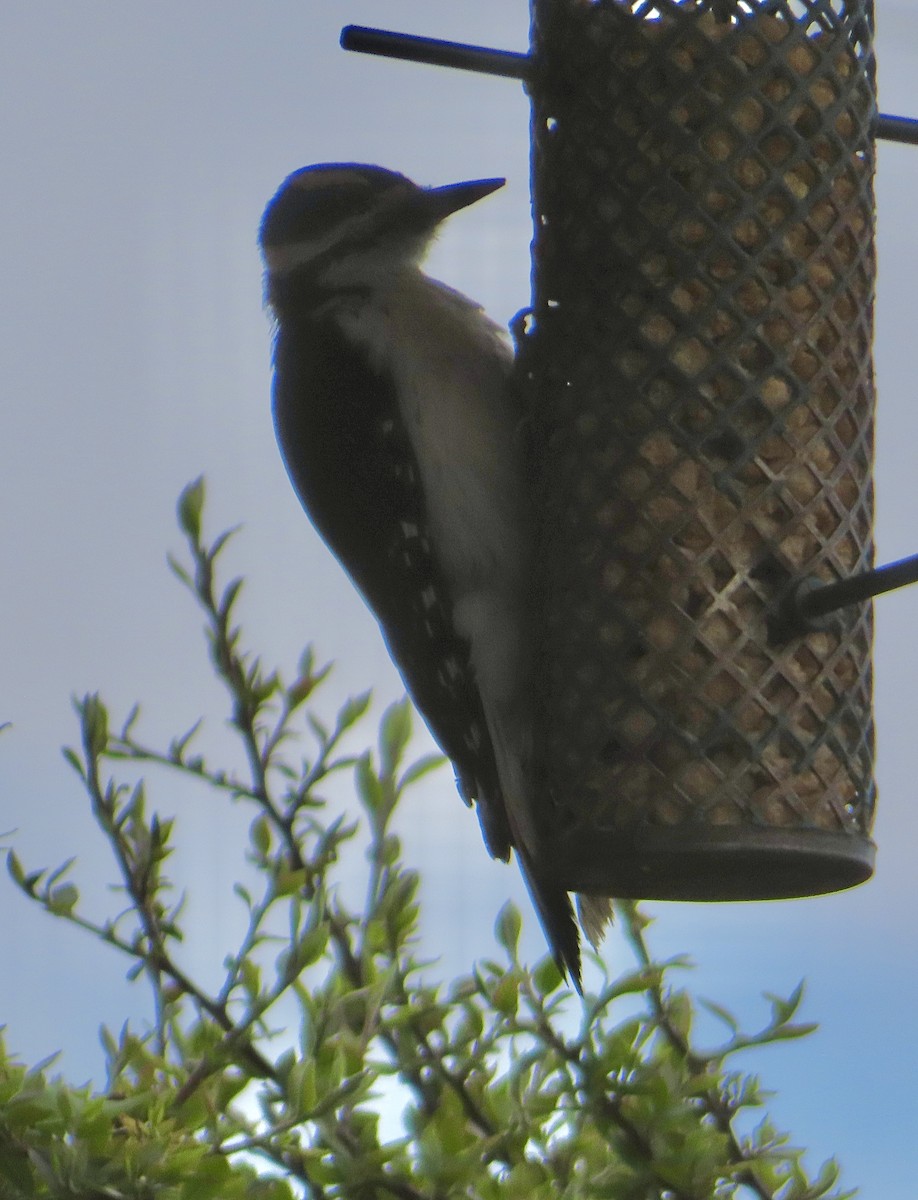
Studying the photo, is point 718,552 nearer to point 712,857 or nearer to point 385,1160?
point 712,857

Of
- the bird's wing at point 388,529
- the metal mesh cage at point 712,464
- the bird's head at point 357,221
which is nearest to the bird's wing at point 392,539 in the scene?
the bird's wing at point 388,529

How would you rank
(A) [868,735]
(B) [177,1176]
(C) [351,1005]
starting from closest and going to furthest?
1. (B) [177,1176]
2. (C) [351,1005]
3. (A) [868,735]

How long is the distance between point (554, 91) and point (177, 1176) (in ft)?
4.79

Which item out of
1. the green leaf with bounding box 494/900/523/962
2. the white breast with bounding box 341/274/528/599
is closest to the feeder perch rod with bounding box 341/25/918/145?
the white breast with bounding box 341/274/528/599

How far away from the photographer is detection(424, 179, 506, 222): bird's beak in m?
2.68

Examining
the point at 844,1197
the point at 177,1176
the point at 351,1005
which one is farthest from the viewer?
the point at 844,1197

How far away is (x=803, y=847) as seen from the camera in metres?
1.95

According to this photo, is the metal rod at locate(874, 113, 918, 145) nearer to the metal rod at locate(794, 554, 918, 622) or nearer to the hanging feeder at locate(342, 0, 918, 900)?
the hanging feeder at locate(342, 0, 918, 900)

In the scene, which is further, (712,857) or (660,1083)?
(712,857)

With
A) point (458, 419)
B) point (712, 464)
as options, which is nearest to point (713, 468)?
point (712, 464)

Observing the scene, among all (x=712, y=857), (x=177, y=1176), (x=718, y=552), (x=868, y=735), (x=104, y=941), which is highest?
(x=718, y=552)

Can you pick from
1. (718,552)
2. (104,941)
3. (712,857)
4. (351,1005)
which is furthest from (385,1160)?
(718,552)

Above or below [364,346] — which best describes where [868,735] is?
below

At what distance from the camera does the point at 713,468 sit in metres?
2.01
